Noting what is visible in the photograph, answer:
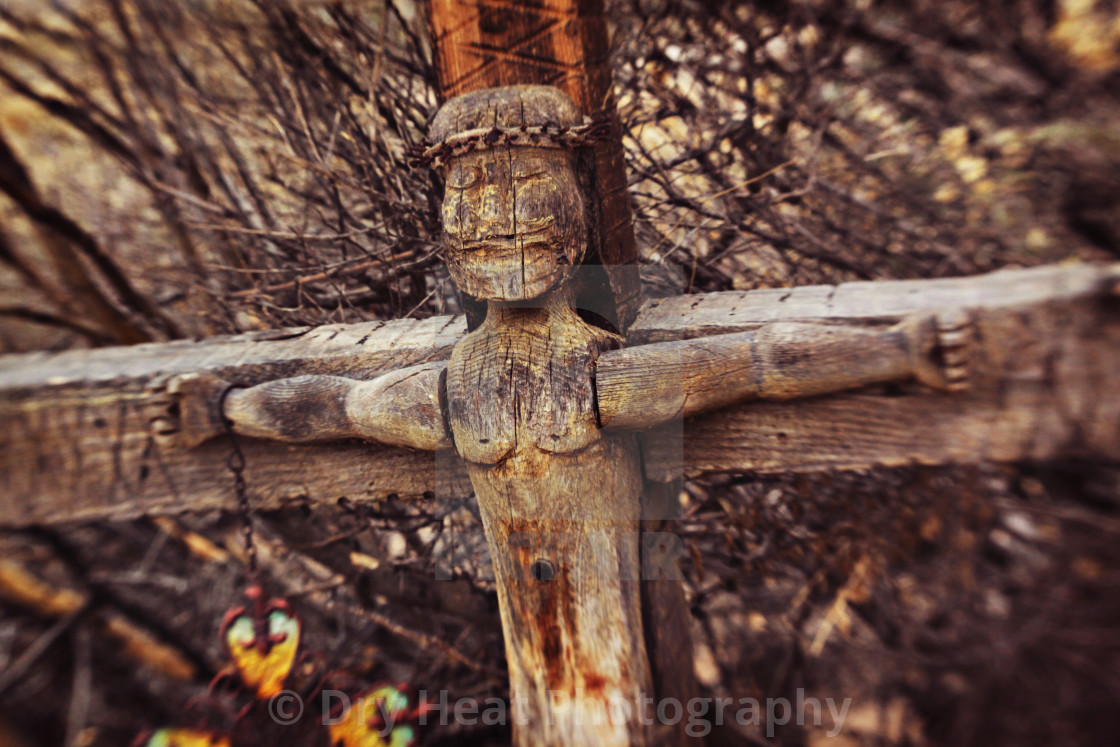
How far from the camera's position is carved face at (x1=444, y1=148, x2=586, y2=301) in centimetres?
102

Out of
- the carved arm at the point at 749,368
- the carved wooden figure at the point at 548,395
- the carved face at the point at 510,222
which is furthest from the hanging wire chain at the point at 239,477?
the carved arm at the point at 749,368

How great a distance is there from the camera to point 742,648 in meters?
2.54

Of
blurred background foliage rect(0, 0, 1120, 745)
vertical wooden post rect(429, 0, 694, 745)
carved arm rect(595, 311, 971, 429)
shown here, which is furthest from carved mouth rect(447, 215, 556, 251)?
blurred background foliage rect(0, 0, 1120, 745)

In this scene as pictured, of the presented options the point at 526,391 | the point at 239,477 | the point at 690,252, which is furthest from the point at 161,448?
the point at 690,252

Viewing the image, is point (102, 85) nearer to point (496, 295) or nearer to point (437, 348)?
point (437, 348)

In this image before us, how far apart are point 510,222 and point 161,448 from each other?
0.98m

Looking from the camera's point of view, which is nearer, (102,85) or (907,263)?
(907,263)

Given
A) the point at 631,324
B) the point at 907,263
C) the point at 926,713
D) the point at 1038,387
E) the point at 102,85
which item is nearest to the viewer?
the point at 1038,387

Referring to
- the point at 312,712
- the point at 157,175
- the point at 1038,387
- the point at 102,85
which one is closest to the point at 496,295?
the point at 1038,387

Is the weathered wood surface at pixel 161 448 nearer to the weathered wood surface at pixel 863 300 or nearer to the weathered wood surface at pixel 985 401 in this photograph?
the weathered wood surface at pixel 863 300

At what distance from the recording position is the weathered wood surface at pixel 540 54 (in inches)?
41.9

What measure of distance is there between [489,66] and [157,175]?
7.60 feet

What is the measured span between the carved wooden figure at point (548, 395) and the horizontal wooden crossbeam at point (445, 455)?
0.30 feet

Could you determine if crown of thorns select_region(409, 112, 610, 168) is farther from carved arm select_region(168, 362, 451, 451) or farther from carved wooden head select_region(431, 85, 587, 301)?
carved arm select_region(168, 362, 451, 451)
